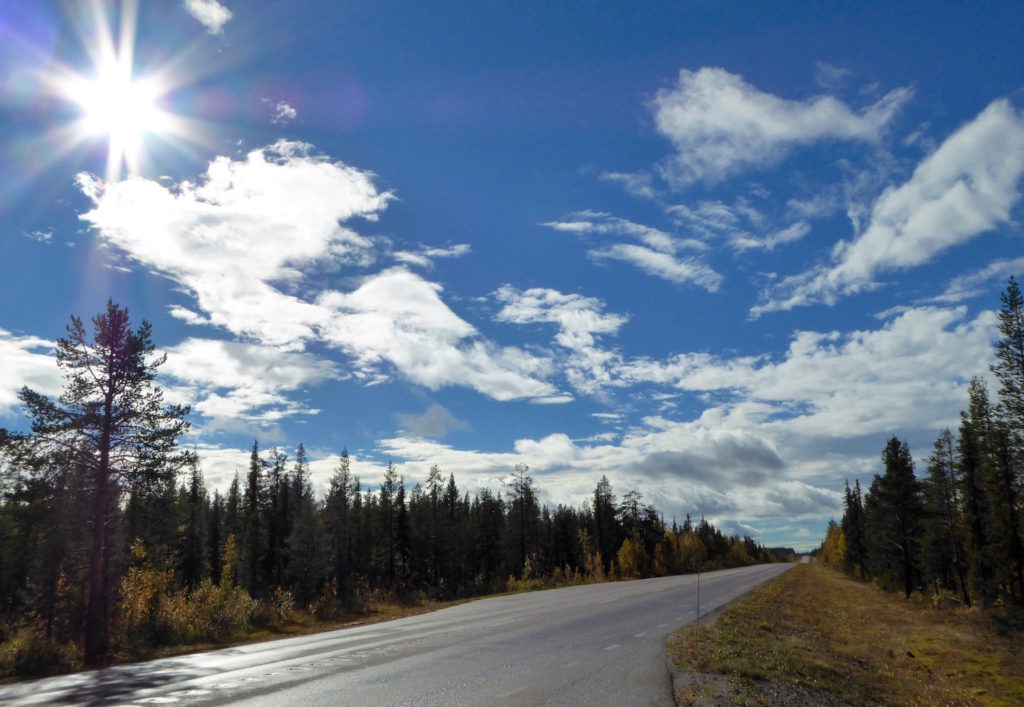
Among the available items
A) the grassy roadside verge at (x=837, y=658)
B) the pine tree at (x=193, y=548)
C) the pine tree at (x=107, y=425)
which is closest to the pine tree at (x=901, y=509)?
the grassy roadside verge at (x=837, y=658)

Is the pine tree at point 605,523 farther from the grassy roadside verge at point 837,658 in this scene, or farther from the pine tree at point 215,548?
the grassy roadside verge at point 837,658

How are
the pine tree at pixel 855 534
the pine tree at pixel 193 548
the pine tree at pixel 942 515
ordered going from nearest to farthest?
the pine tree at pixel 942 515, the pine tree at pixel 193 548, the pine tree at pixel 855 534

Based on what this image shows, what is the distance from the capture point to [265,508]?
80.2 meters

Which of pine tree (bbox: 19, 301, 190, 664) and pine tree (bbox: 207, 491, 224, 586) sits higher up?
pine tree (bbox: 19, 301, 190, 664)

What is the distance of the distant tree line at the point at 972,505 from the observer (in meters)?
36.2

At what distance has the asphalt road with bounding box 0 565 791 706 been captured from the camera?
945 centimetres

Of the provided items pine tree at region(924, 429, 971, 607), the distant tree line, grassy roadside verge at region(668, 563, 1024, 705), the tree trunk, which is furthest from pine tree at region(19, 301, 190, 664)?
pine tree at region(924, 429, 971, 607)

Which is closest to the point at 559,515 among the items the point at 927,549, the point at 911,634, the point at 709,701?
the point at 927,549

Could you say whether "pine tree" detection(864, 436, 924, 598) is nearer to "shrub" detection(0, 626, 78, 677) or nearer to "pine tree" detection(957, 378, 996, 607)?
"pine tree" detection(957, 378, 996, 607)

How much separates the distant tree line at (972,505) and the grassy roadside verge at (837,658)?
873 cm

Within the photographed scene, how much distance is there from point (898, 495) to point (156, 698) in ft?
201

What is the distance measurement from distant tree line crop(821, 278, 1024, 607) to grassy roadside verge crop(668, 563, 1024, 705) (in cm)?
873

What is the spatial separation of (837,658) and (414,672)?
37.3ft

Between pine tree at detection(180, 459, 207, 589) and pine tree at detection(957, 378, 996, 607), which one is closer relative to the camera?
pine tree at detection(957, 378, 996, 607)
